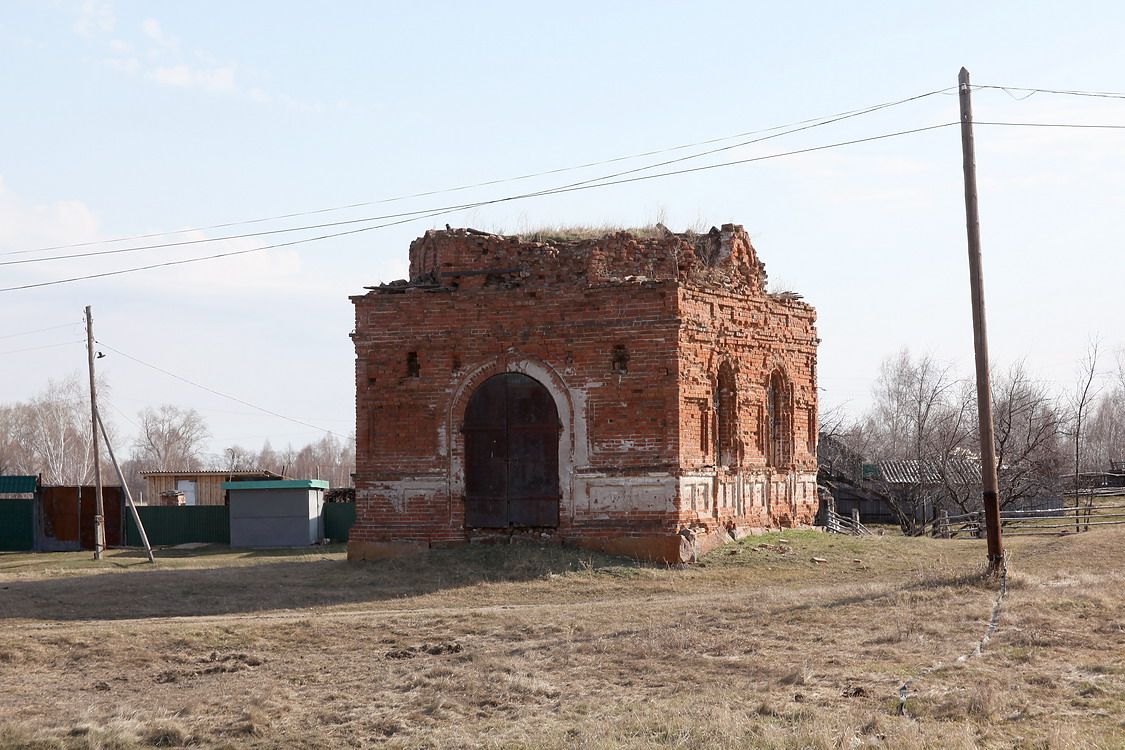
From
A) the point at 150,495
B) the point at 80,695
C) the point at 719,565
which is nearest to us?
the point at 80,695

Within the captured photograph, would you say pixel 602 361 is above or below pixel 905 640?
above

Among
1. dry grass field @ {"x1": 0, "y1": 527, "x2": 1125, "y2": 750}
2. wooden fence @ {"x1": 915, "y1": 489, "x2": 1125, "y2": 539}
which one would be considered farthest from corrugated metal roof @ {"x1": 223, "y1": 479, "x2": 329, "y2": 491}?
wooden fence @ {"x1": 915, "y1": 489, "x2": 1125, "y2": 539}

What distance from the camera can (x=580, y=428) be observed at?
18469mm

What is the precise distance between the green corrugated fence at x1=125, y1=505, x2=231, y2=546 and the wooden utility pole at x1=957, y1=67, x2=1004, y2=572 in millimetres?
24172

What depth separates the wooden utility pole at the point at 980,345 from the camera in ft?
48.2

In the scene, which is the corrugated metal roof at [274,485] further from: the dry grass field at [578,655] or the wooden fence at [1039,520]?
the wooden fence at [1039,520]

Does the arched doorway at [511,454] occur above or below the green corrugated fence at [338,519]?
above

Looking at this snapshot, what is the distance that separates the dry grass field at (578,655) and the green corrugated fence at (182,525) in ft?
50.5

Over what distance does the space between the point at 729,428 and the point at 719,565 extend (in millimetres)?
2789

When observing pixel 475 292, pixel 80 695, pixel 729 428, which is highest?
pixel 475 292

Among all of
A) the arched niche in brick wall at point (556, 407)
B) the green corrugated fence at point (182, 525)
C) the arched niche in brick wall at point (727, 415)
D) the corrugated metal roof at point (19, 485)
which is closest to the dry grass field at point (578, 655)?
the arched niche in brick wall at point (556, 407)

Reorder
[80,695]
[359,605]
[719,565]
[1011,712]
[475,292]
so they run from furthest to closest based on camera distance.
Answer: [475,292] → [719,565] → [359,605] → [80,695] → [1011,712]

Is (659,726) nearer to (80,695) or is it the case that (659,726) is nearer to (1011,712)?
(1011,712)

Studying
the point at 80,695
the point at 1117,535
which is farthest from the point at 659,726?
the point at 1117,535
